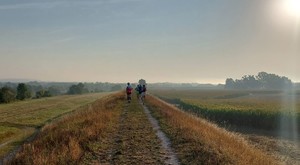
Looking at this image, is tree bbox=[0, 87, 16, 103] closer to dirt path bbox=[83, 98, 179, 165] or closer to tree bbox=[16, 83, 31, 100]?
tree bbox=[16, 83, 31, 100]

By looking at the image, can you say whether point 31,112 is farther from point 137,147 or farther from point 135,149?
point 135,149

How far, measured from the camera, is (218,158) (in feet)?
35.8

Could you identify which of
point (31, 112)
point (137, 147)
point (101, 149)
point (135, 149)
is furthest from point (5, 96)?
point (135, 149)

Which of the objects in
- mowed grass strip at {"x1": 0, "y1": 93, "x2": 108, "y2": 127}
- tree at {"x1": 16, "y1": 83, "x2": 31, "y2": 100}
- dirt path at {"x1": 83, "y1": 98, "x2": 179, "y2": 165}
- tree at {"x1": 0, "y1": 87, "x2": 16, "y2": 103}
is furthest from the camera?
tree at {"x1": 16, "y1": 83, "x2": 31, "y2": 100}

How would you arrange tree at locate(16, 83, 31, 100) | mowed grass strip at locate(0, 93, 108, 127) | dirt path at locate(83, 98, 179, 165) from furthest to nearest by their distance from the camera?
1. tree at locate(16, 83, 31, 100)
2. mowed grass strip at locate(0, 93, 108, 127)
3. dirt path at locate(83, 98, 179, 165)

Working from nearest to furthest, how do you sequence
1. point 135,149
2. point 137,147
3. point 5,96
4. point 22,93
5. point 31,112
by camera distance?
point 135,149 → point 137,147 → point 31,112 → point 5,96 → point 22,93

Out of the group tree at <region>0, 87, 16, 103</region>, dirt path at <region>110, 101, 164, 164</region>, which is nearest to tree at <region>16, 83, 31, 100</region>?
tree at <region>0, 87, 16, 103</region>

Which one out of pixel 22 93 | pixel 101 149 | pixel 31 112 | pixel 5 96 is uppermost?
pixel 101 149

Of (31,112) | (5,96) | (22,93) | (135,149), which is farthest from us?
(22,93)

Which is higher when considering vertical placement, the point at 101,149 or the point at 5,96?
the point at 101,149

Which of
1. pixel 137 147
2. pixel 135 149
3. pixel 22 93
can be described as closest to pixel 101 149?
pixel 135 149

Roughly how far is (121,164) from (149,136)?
220 inches

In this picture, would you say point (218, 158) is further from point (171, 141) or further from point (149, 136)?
point (149, 136)

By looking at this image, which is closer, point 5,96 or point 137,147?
point 137,147
